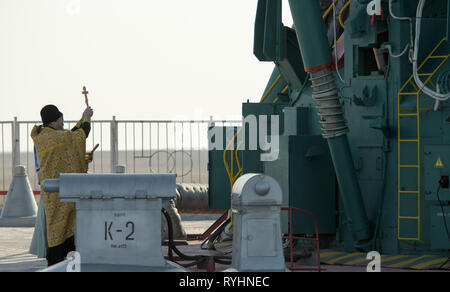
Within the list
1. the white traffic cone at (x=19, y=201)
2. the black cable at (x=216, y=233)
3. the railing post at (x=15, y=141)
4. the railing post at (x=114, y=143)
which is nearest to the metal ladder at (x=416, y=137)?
the black cable at (x=216, y=233)

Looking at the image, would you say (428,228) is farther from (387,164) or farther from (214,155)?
(214,155)

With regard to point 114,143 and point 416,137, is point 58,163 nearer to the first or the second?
point 416,137

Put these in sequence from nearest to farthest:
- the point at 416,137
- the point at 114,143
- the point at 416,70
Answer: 1. the point at 416,70
2. the point at 416,137
3. the point at 114,143

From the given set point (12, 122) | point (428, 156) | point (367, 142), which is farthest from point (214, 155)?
point (12, 122)

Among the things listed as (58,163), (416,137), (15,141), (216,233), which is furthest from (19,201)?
(416,137)

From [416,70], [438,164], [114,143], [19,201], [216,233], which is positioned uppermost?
[416,70]

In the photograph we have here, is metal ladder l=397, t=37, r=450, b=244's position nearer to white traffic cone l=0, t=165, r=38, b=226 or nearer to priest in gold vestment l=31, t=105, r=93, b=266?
priest in gold vestment l=31, t=105, r=93, b=266

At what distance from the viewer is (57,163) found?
12.7m

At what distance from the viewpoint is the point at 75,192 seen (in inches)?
441

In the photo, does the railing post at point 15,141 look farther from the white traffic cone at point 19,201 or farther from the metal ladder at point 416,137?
the metal ladder at point 416,137

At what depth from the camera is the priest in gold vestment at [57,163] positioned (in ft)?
41.1

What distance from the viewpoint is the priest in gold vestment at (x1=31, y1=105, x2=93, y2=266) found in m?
12.5

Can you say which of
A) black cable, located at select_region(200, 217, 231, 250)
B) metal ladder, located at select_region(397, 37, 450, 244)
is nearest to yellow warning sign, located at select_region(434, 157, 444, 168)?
metal ladder, located at select_region(397, 37, 450, 244)

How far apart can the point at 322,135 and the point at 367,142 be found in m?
0.67
